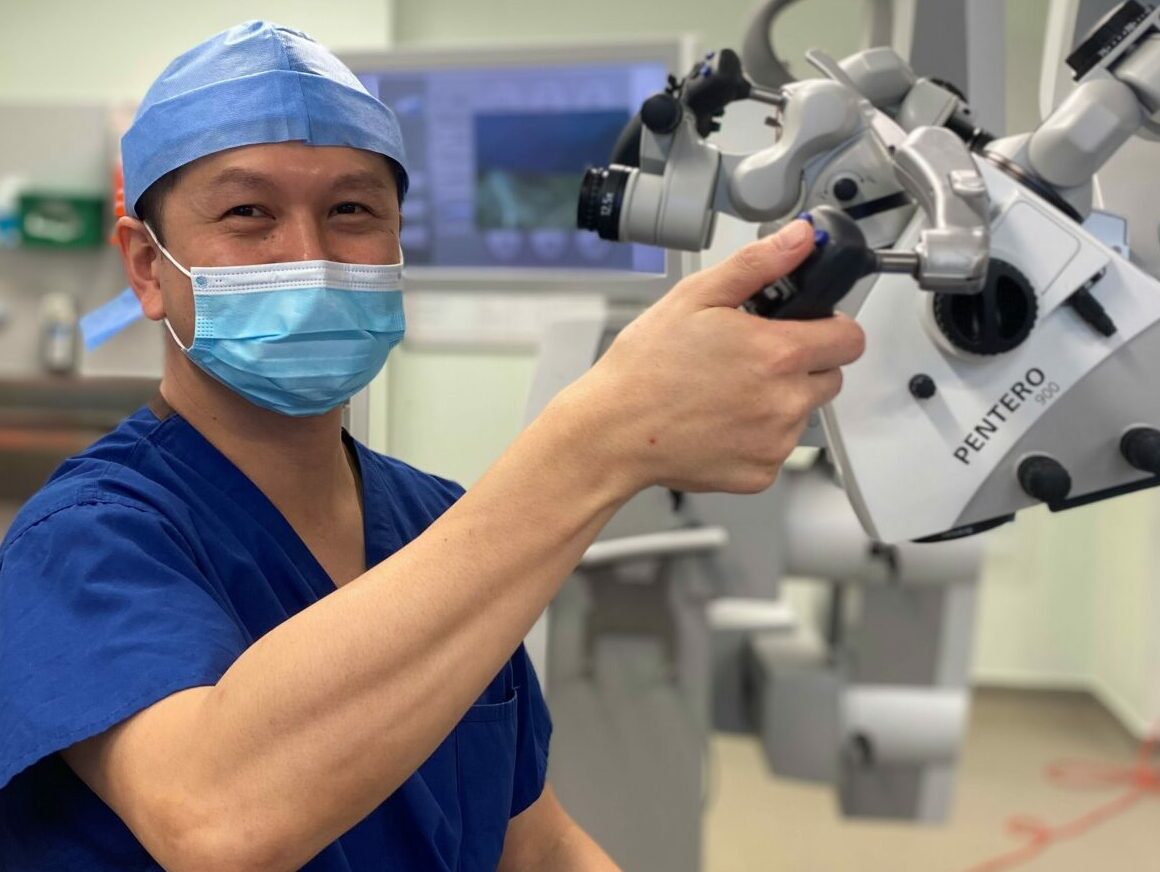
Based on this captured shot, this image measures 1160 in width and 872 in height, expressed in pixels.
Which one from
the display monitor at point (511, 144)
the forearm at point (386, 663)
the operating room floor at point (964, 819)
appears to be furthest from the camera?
the operating room floor at point (964, 819)

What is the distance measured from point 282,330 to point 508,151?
1348 mm

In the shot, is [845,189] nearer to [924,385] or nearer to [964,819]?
[924,385]

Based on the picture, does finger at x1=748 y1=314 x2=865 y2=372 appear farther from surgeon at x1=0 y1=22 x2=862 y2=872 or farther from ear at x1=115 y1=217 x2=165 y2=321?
ear at x1=115 y1=217 x2=165 y2=321

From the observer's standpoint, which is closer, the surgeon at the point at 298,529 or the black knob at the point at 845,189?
the surgeon at the point at 298,529

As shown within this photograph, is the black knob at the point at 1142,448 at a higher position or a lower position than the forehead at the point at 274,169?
lower

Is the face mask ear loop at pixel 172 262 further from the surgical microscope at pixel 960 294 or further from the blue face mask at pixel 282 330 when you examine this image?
the surgical microscope at pixel 960 294

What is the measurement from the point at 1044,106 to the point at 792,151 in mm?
284

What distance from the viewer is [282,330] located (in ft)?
2.77

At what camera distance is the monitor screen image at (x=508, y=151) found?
79.7 inches

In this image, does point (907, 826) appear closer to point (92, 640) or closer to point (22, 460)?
point (22, 460)

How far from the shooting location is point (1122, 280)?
783 mm

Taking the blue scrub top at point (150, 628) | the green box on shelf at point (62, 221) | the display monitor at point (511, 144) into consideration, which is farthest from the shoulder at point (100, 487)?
the green box on shelf at point (62, 221)

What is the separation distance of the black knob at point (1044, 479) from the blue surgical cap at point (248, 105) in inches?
21.0

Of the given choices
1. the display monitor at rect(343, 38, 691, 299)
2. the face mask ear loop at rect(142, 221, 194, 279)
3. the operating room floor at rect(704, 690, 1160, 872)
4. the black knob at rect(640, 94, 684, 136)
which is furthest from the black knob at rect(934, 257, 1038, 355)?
the operating room floor at rect(704, 690, 1160, 872)
